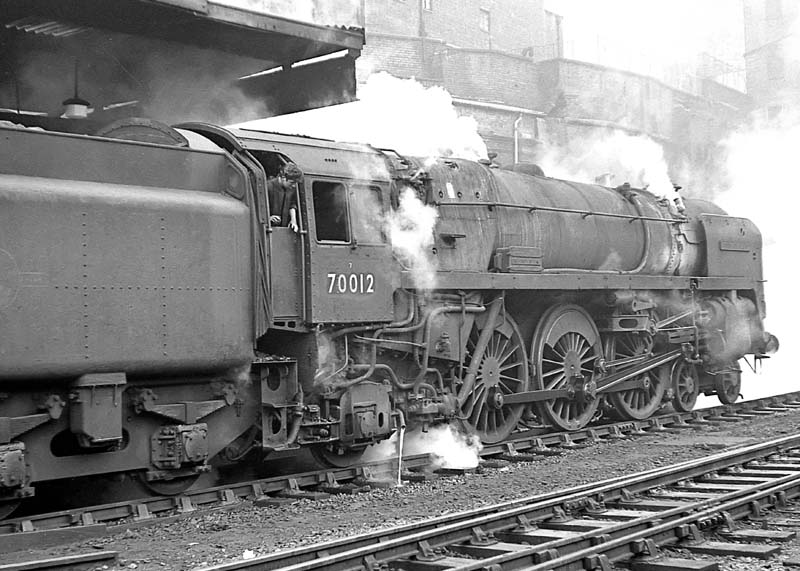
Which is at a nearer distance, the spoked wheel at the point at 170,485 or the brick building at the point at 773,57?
the spoked wheel at the point at 170,485

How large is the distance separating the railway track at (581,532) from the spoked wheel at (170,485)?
247cm

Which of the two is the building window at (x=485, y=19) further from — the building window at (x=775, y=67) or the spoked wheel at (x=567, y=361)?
the spoked wheel at (x=567, y=361)

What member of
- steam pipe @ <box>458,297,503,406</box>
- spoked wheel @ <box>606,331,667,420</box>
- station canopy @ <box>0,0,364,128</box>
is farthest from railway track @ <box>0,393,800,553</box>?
station canopy @ <box>0,0,364,128</box>

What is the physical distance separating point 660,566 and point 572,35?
1658 inches

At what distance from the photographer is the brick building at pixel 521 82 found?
106ft

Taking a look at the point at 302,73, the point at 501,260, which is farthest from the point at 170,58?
the point at 501,260

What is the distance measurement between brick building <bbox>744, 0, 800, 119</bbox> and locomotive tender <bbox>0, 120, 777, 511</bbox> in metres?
30.8

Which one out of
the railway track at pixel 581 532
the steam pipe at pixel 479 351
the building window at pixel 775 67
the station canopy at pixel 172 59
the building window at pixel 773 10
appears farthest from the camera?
the building window at pixel 773 10

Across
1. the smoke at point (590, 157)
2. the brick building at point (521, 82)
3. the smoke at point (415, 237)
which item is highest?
the brick building at point (521, 82)

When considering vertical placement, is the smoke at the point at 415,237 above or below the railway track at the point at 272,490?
above

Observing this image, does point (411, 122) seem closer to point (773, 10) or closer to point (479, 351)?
point (479, 351)

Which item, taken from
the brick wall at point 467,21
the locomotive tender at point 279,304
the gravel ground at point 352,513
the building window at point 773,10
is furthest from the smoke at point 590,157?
the gravel ground at point 352,513

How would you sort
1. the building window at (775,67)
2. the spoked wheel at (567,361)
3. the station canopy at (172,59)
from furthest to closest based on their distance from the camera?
the building window at (775,67)
the spoked wheel at (567,361)
the station canopy at (172,59)

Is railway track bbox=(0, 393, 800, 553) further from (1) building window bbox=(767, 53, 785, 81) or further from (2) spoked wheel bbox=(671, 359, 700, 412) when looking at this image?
(1) building window bbox=(767, 53, 785, 81)
